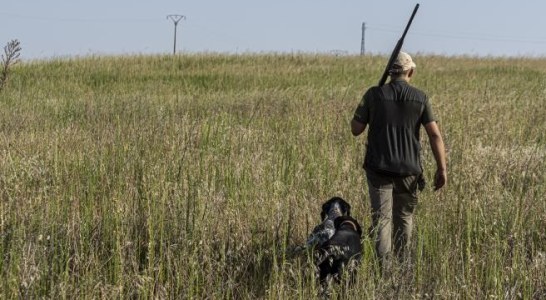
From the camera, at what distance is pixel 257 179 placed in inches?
195

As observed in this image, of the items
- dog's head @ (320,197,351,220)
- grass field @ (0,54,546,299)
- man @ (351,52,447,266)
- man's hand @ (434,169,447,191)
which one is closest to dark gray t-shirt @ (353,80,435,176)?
man @ (351,52,447,266)

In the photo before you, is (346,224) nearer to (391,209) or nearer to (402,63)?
(391,209)

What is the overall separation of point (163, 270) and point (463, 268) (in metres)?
1.60

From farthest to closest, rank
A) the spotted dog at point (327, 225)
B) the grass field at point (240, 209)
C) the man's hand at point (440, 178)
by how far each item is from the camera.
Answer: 1. the man's hand at point (440, 178)
2. the spotted dog at point (327, 225)
3. the grass field at point (240, 209)

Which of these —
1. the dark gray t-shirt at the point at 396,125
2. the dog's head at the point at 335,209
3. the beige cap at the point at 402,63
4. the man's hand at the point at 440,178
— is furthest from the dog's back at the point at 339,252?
the beige cap at the point at 402,63

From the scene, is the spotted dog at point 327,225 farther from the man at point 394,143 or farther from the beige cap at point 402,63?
the beige cap at point 402,63

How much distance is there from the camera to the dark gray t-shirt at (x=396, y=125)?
3.79 metres

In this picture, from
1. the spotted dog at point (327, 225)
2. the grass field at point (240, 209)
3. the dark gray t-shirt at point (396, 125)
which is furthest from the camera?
the dark gray t-shirt at point (396, 125)

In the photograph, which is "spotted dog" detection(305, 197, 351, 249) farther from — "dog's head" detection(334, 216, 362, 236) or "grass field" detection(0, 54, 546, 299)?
"grass field" detection(0, 54, 546, 299)

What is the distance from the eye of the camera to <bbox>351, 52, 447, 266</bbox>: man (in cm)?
379

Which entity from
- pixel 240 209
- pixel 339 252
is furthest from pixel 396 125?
pixel 240 209

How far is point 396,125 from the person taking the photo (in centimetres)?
379

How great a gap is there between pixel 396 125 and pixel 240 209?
48.9 inches

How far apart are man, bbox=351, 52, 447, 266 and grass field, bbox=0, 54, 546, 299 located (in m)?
0.22
